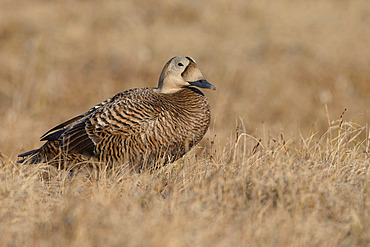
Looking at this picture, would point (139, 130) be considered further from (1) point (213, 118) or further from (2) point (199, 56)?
(2) point (199, 56)

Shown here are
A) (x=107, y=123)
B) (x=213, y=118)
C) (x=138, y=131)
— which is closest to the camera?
(x=138, y=131)

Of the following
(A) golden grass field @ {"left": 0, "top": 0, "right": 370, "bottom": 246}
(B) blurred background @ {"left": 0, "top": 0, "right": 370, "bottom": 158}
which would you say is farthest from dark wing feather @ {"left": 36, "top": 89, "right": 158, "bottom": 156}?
(B) blurred background @ {"left": 0, "top": 0, "right": 370, "bottom": 158}

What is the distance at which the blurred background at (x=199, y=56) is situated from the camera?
8992 millimetres

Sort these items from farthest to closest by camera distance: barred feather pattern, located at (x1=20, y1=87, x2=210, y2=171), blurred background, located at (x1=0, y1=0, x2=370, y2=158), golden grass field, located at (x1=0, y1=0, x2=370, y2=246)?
blurred background, located at (x1=0, y1=0, x2=370, y2=158) < barred feather pattern, located at (x1=20, y1=87, x2=210, y2=171) < golden grass field, located at (x1=0, y1=0, x2=370, y2=246)

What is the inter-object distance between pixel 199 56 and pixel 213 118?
2.54 metres

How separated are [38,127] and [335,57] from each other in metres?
5.66

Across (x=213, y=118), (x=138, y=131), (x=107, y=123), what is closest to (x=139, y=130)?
(x=138, y=131)

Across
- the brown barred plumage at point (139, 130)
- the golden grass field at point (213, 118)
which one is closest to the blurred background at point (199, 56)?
the golden grass field at point (213, 118)

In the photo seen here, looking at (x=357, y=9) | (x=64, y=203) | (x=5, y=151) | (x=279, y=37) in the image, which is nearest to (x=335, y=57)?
(x=279, y=37)

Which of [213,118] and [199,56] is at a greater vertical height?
[199,56]

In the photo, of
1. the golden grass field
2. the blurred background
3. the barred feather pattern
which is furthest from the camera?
the blurred background

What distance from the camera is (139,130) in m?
4.23

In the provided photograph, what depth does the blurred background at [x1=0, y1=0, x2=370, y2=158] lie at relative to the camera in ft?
29.5

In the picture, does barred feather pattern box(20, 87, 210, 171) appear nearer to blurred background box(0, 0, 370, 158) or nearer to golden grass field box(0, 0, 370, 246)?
golden grass field box(0, 0, 370, 246)
